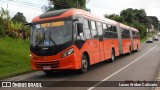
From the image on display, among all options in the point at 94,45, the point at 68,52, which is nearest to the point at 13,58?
the point at 94,45

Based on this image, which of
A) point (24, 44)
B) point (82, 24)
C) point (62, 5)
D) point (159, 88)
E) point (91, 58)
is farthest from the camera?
point (62, 5)

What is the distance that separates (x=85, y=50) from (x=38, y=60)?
2.58 m

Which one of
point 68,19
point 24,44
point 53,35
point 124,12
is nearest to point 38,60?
point 53,35

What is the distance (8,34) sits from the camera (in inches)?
1321

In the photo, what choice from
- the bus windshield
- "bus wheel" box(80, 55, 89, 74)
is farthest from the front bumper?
"bus wheel" box(80, 55, 89, 74)

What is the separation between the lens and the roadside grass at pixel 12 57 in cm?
1860

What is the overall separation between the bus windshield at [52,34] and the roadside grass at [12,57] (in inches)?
97.3

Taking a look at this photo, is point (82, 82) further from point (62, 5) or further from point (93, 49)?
point (62, 5)

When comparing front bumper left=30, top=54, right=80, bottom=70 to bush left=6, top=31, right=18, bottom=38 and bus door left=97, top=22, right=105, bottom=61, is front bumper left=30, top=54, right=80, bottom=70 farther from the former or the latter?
bush left=6, top=31, right=18, bottom=38

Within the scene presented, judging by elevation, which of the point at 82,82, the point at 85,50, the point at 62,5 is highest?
the point at 62,5

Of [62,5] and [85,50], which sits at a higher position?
[62,5]

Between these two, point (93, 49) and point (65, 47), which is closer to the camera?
point (65, 47)

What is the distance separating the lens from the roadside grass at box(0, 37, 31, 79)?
18.6 m

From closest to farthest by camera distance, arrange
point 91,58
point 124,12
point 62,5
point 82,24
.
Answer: point 82,24 → point 91,58 → point 62,5 → point 124,12
